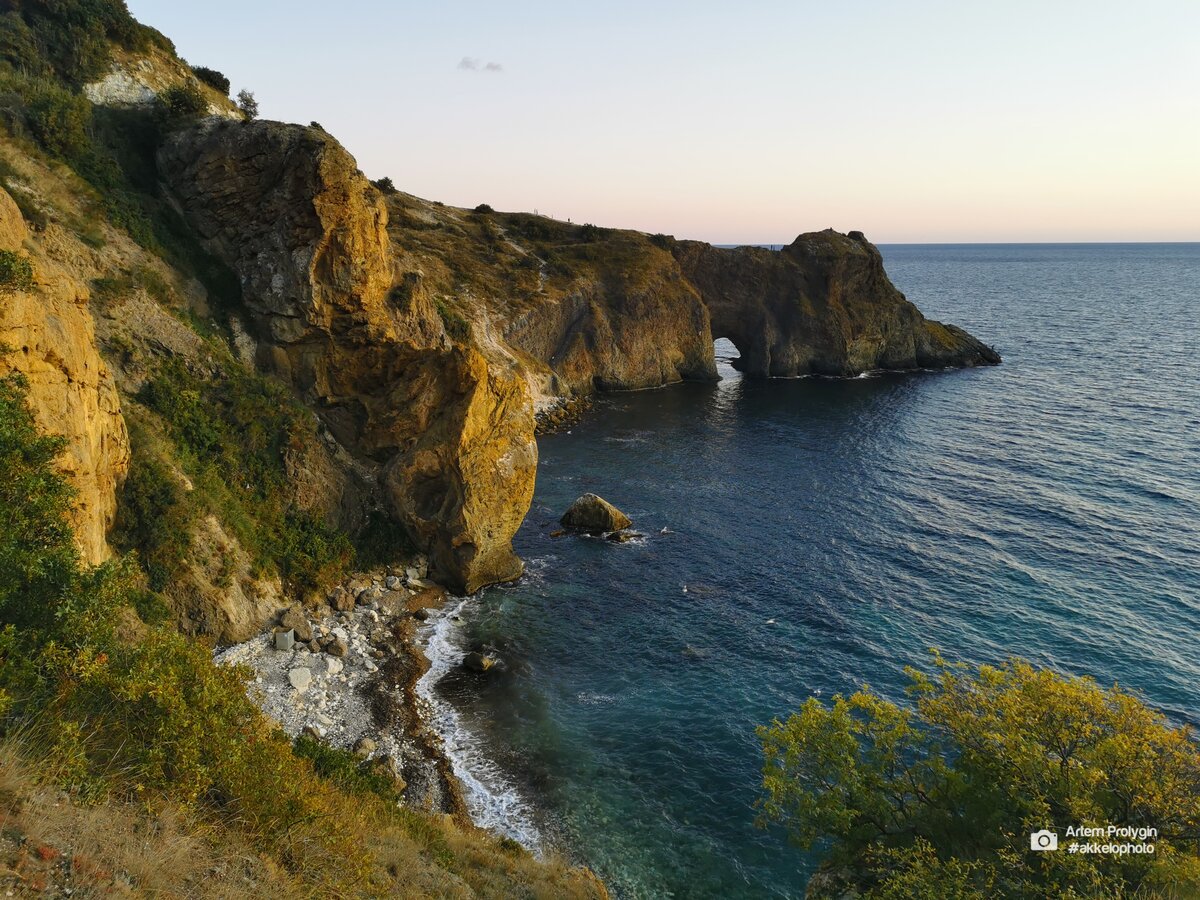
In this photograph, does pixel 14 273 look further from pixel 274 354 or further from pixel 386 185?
pixel 386 185

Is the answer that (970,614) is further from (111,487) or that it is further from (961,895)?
(111,487)

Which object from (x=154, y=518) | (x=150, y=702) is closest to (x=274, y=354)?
(x=154, y=518)

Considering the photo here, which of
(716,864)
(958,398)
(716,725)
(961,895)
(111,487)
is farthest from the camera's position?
(958,398)

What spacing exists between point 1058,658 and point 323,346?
43710 millimetres

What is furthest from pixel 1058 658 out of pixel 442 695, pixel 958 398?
pixel 958 398

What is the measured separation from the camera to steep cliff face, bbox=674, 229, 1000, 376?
108m

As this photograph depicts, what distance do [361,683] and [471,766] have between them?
7433 millimetres

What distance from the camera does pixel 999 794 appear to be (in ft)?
55.4

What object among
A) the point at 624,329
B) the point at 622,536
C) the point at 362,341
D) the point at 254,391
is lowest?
the point at 622,536

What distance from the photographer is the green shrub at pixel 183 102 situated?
42.2 meters

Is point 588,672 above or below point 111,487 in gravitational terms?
below

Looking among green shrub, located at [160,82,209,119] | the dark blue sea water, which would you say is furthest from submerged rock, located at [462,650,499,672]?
green shrub, located at [160,82,209,119]

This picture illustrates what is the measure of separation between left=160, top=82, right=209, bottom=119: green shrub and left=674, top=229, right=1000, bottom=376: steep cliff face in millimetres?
81141

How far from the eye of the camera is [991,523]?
4988cm
